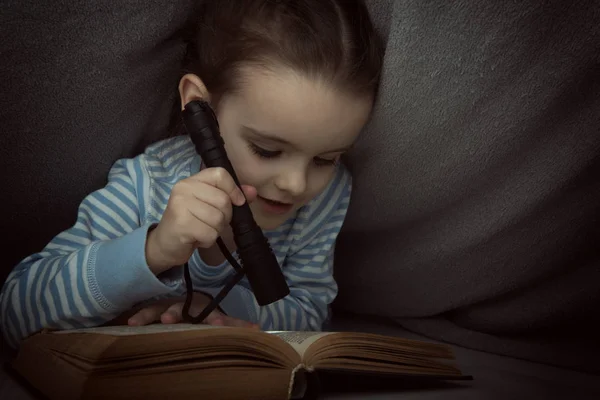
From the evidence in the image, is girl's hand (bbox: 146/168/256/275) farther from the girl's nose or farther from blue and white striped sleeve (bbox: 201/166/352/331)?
blue and white striped sleeve (bbox: 201/166/352/331)

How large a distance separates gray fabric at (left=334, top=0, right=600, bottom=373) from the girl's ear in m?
0.23

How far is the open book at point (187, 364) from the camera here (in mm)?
527

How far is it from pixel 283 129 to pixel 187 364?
0.33 m

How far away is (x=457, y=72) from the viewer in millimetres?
782

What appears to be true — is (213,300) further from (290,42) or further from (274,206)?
(290,42)

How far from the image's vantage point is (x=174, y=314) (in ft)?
2.53

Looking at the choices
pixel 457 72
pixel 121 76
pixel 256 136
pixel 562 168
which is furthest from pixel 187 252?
pixel 562 168

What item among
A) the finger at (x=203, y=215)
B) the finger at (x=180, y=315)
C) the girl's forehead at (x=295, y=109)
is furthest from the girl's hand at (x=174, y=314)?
the girl's forehead at (x=295, y=109)

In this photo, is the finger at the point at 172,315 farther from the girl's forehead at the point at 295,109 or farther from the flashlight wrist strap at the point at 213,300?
the girl's forehead at the point at 295,109

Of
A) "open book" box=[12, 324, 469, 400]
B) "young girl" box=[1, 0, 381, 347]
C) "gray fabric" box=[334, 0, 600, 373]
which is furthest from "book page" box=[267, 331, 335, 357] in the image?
"gray fabric" box=[334, 0, 600, 373]

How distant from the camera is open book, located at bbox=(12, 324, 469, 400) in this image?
53cm

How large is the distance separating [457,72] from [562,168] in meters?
0.20

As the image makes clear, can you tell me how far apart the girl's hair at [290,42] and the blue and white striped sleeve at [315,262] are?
0.21 m

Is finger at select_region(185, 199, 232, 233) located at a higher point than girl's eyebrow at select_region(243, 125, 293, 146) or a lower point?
lower
